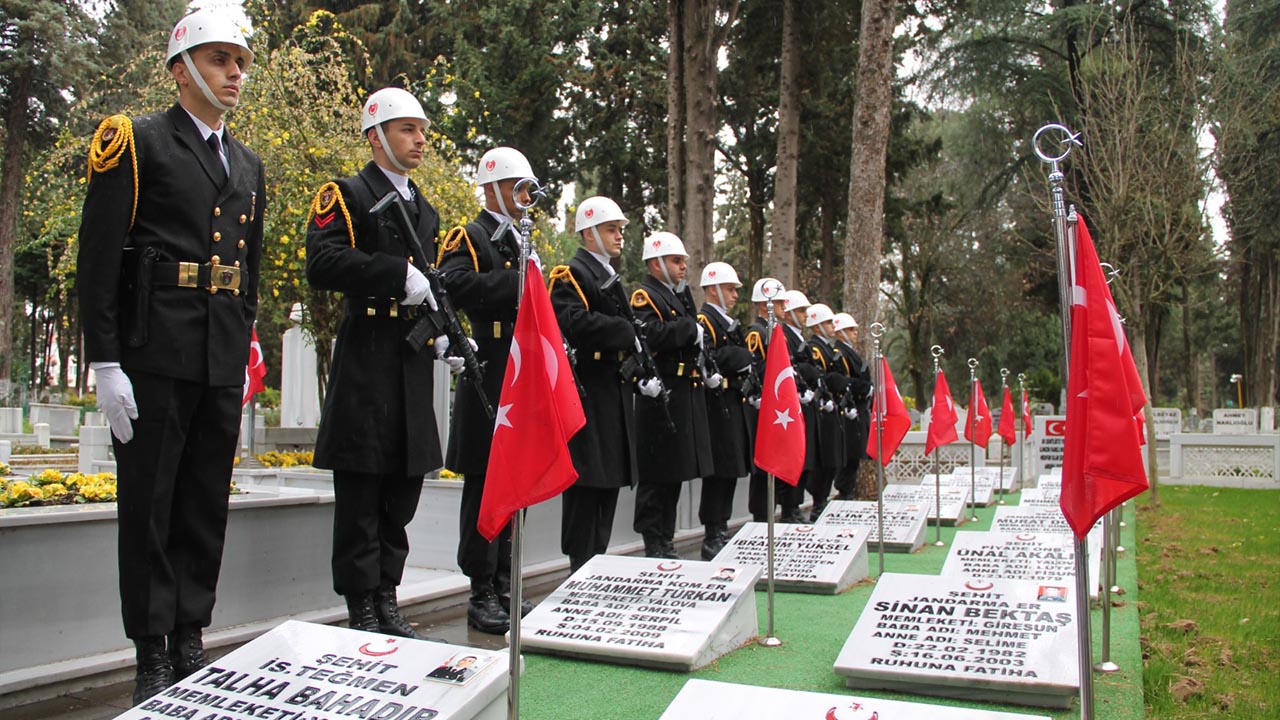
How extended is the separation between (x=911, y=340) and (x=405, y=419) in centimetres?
3038

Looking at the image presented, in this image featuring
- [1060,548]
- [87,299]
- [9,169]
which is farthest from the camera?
[9,169]

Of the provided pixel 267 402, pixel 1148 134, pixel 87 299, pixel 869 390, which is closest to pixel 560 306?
pixel 87 299

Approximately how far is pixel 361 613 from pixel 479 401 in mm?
1237

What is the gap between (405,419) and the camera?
4.45 metres

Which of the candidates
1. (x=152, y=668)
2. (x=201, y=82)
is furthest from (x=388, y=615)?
(x=201, y=82)

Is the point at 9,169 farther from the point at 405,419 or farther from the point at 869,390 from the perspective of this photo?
the point at 405,419

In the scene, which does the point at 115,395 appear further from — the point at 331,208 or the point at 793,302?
the point at 793,302

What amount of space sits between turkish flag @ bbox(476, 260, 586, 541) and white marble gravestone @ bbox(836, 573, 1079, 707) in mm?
1708

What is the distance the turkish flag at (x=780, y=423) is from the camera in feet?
18.4

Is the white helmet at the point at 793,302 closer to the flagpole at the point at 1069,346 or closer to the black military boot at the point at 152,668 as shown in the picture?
the flagpole at the point at 1069,346

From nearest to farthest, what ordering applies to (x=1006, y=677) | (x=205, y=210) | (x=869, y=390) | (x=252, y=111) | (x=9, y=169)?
(x=205, y=210), (x=1006, y=677), (x=869, y=390), (x=252, y=111), (x=9, y=169)

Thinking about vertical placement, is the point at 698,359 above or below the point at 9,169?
below

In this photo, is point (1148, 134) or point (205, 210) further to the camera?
point (1148, 134)

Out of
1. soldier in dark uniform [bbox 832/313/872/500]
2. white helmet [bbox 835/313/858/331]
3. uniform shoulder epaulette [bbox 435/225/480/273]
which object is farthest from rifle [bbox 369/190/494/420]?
white helmet [bbox 835/313/858/331]
